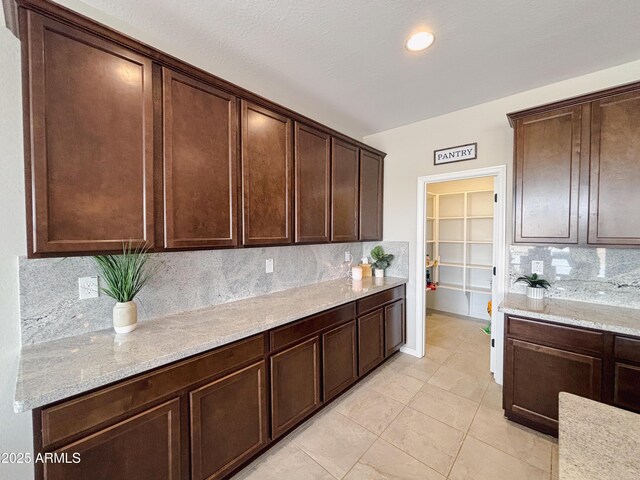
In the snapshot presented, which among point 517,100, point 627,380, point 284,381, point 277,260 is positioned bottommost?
point 284,381

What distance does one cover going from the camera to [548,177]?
2.09 metres

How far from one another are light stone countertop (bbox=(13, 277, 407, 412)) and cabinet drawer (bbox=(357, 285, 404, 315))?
45cm

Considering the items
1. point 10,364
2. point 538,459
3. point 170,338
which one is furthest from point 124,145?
point 538,459

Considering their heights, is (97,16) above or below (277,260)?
above

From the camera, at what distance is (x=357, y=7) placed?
4.98 ft

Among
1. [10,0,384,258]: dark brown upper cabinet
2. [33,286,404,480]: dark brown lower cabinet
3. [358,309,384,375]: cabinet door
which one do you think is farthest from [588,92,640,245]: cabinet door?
[10,0,384,258]: dark brown upper cabinet

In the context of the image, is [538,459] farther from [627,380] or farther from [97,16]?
[97,16]

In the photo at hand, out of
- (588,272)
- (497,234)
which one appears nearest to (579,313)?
(588,272)

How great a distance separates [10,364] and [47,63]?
1457 mm

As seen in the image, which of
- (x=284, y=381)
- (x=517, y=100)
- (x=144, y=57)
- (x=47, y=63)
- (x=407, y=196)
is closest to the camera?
(x=47, y=63)

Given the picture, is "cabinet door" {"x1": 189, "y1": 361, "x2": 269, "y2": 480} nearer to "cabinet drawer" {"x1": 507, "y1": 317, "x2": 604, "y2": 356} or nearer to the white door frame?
"cabinet drawer" {"x1": 507, "y1": 317, "x2": 604, "y2": 356}

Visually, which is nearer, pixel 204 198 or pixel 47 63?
pixel 47 63

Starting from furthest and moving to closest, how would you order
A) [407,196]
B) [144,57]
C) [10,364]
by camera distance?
[407,196]
[144,57]
[10,364]

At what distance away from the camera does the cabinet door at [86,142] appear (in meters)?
1.14
